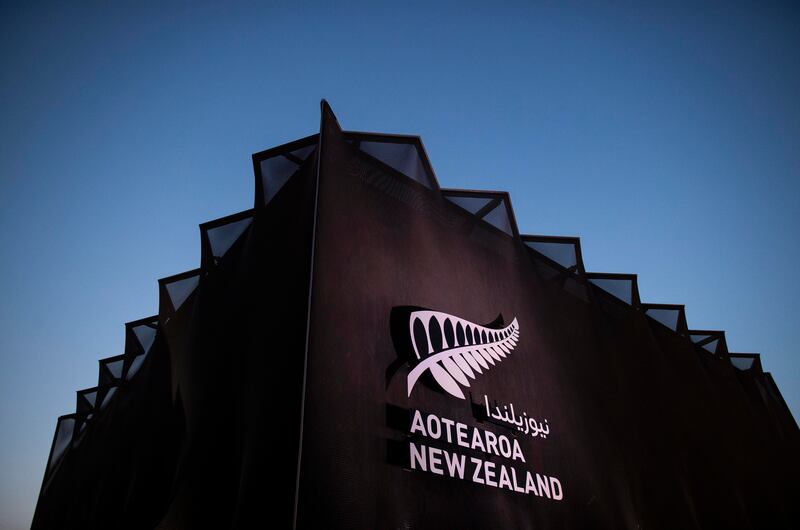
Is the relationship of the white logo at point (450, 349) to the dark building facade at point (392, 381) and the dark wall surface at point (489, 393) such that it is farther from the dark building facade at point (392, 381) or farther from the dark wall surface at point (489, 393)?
the dark wall surface at point (489, 393)

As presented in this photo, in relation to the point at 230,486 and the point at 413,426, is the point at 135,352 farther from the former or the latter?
the point at 413,426

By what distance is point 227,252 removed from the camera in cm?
911

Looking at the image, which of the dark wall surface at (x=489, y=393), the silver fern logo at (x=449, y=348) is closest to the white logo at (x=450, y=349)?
the silver fern logo at (x=449, y=348)

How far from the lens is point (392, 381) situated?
6.34 meters

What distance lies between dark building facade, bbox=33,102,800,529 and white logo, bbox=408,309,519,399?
0.11ft

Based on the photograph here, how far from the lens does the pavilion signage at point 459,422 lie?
638 centimetres

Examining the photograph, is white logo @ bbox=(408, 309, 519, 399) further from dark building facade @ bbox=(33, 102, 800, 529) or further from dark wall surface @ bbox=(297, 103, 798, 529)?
dark wall surface @ bbox=(297, 103, 798, 529)

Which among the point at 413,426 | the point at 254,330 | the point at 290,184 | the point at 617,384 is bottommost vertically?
the point at 413,426

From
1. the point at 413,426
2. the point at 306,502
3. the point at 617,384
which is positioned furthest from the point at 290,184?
the point at 617,384

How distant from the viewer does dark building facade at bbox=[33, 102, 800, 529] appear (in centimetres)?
568

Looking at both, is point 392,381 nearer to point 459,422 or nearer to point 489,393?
point 459,422

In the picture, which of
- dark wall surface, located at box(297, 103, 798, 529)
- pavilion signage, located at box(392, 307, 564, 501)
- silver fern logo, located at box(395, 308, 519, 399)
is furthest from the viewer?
silver fern logo, located at box(395, 308, 519, 399)

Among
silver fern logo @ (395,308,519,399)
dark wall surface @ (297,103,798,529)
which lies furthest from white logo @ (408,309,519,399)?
dark wall surface @ (297,103,798,529)

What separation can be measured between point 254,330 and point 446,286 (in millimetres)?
3041
